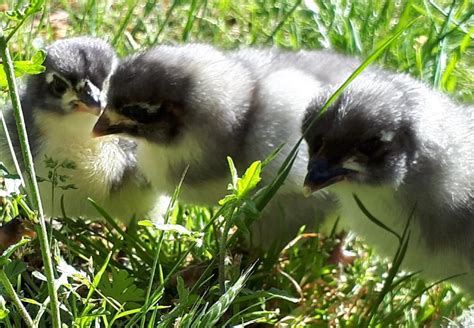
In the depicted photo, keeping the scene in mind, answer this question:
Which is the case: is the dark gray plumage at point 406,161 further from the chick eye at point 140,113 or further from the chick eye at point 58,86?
the chick eye at point 58,86

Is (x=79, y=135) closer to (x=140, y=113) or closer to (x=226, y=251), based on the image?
(x=140, y=113)

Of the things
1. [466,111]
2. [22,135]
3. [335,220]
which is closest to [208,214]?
[335,220]

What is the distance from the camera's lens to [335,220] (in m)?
3.06

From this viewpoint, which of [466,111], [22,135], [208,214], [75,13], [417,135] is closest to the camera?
[22,135]

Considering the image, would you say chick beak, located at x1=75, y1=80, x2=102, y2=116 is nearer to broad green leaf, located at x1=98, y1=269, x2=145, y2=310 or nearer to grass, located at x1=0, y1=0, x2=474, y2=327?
grass, located at x1=0, y1=0, x2=474, y2=327

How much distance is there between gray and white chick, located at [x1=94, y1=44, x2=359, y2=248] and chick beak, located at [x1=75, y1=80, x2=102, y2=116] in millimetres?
71

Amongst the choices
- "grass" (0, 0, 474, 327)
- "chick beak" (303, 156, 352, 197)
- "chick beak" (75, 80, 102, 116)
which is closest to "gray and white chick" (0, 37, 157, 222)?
"chick beak" (75, 80, 102, 116)

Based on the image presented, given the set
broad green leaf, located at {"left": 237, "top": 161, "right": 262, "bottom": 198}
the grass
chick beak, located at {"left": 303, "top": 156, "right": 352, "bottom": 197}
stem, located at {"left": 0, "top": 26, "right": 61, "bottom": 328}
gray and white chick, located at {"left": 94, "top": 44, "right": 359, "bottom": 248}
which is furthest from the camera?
gray and white chick, located at {"left": 94, "top": 44, "right": 359, "bottom": 248}

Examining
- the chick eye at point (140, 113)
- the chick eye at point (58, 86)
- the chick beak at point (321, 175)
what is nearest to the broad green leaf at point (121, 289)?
the chick beak at point (321, 175)

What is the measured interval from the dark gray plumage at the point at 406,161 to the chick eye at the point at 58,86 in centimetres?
85

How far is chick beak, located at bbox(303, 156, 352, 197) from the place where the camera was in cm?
236

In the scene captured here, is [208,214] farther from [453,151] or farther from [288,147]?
[453,151]

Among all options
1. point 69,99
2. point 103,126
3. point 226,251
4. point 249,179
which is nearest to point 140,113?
point 103,126

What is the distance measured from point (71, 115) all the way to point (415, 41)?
160 cm
